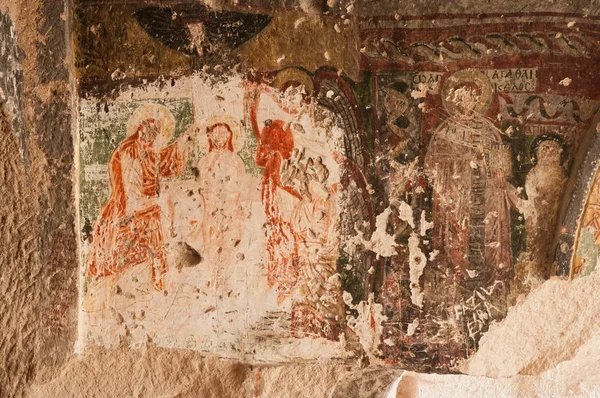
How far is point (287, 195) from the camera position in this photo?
2.90 meters

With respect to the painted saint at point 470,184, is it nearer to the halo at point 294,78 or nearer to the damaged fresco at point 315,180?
the damaged fresco at point 315,180

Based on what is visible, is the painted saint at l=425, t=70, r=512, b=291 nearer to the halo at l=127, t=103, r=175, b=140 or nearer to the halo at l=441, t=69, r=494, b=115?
the halo at l=441, t=69, r=494, b=115

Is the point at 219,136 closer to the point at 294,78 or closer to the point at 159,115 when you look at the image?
the point at 159,115

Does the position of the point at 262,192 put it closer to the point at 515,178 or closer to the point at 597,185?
the point at 515,178

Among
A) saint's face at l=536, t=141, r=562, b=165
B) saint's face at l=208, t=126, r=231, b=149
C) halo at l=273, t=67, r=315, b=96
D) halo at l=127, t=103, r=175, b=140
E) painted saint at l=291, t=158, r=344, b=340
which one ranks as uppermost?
halo at l=273, t=67, r=315, b=96

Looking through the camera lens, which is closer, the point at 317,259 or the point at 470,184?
the point at 470,184

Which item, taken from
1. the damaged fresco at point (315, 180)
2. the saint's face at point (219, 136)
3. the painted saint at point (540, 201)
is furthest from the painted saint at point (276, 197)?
the painted saint at point (540, 201)

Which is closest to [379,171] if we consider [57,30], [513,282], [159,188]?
[513,282]

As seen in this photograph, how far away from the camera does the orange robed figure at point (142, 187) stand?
295cm

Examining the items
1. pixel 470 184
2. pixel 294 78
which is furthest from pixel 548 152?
pixel 294 78

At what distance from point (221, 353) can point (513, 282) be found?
1.21m

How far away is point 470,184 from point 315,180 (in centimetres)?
61

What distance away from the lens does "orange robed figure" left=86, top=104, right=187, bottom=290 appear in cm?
295

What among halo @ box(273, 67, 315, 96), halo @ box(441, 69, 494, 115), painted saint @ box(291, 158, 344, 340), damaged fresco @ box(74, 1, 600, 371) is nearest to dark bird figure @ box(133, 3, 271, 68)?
damaged fresco @ box(74, 1, 600, 371)
